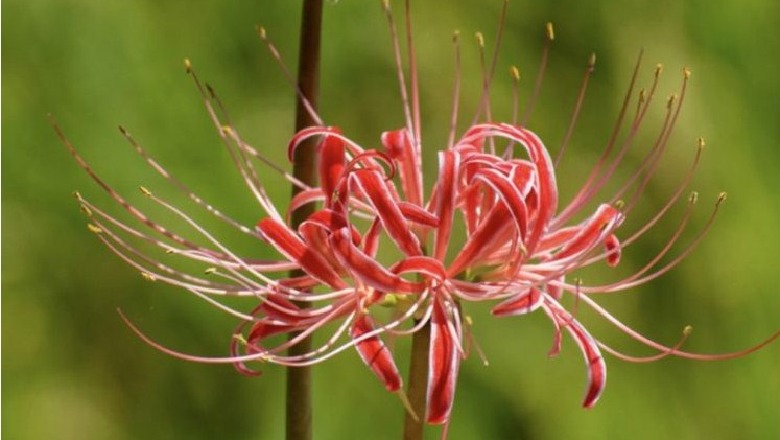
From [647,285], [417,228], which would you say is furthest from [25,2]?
[417,228]

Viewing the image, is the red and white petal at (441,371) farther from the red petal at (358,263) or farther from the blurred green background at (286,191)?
the blurred green background at (286,191)

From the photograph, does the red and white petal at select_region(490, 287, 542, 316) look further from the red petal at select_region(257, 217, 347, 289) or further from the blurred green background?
the blurred green background

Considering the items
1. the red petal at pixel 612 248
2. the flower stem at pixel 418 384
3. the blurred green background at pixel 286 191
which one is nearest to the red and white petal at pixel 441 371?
the flower stem at pixel 418 384

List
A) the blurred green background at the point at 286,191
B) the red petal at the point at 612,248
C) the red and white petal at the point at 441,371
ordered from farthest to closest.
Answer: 1. the blurred green background at the point at 286,191
2. the red petal at the point at 612,248
3. the red and white petal at the point at 441,371

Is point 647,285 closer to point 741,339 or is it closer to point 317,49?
point 741,339

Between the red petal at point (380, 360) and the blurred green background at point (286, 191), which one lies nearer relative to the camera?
the red petal at point (380, 360)

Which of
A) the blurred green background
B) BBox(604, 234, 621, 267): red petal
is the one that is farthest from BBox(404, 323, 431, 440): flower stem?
the blurred green background
